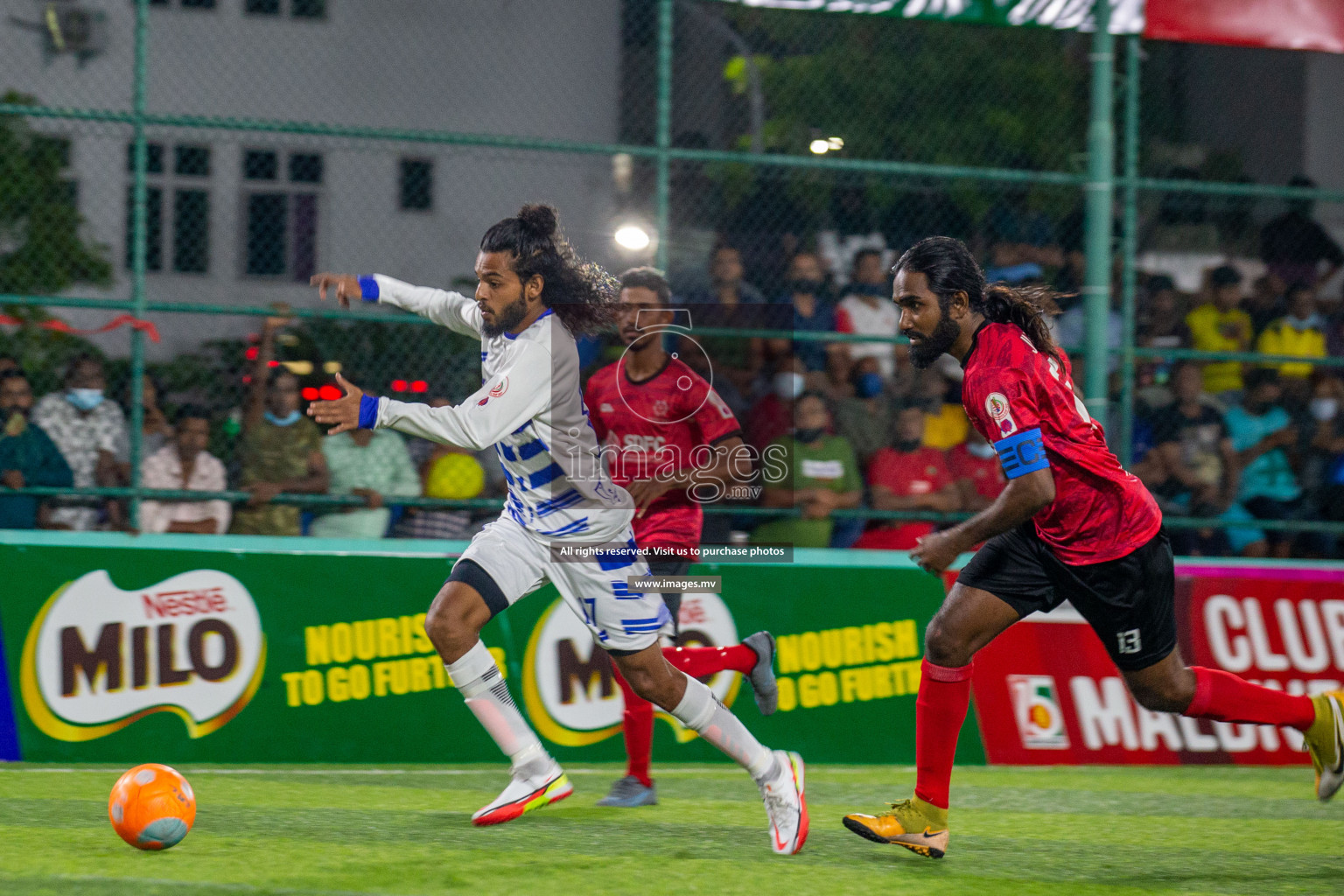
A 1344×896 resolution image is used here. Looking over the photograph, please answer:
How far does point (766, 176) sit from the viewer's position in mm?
8711

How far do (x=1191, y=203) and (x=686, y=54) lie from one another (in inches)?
175

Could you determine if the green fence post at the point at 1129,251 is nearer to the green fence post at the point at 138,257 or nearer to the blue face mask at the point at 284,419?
the blue face mask at the point at 284,419

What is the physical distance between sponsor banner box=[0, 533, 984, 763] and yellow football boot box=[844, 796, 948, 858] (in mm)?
2611

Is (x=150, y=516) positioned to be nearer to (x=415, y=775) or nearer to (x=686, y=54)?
(x=415, y=775)

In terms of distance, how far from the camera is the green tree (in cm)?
950

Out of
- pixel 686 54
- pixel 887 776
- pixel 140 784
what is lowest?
pixel 887 776

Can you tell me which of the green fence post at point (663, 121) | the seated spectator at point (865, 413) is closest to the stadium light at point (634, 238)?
the green fence post at point (663, 121)

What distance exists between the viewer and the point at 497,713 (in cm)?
559

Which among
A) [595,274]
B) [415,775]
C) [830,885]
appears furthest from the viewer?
[415,775]

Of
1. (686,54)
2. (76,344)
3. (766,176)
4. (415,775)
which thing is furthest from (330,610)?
(686,54)

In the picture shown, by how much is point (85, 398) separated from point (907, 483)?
14.9 ft

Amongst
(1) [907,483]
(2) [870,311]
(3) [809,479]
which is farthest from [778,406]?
(2) [870,311]

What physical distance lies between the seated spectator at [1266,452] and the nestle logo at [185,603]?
602 cm

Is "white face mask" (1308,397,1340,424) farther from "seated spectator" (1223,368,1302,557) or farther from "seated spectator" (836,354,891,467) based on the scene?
"seated spectator" (836,354,891,467)
